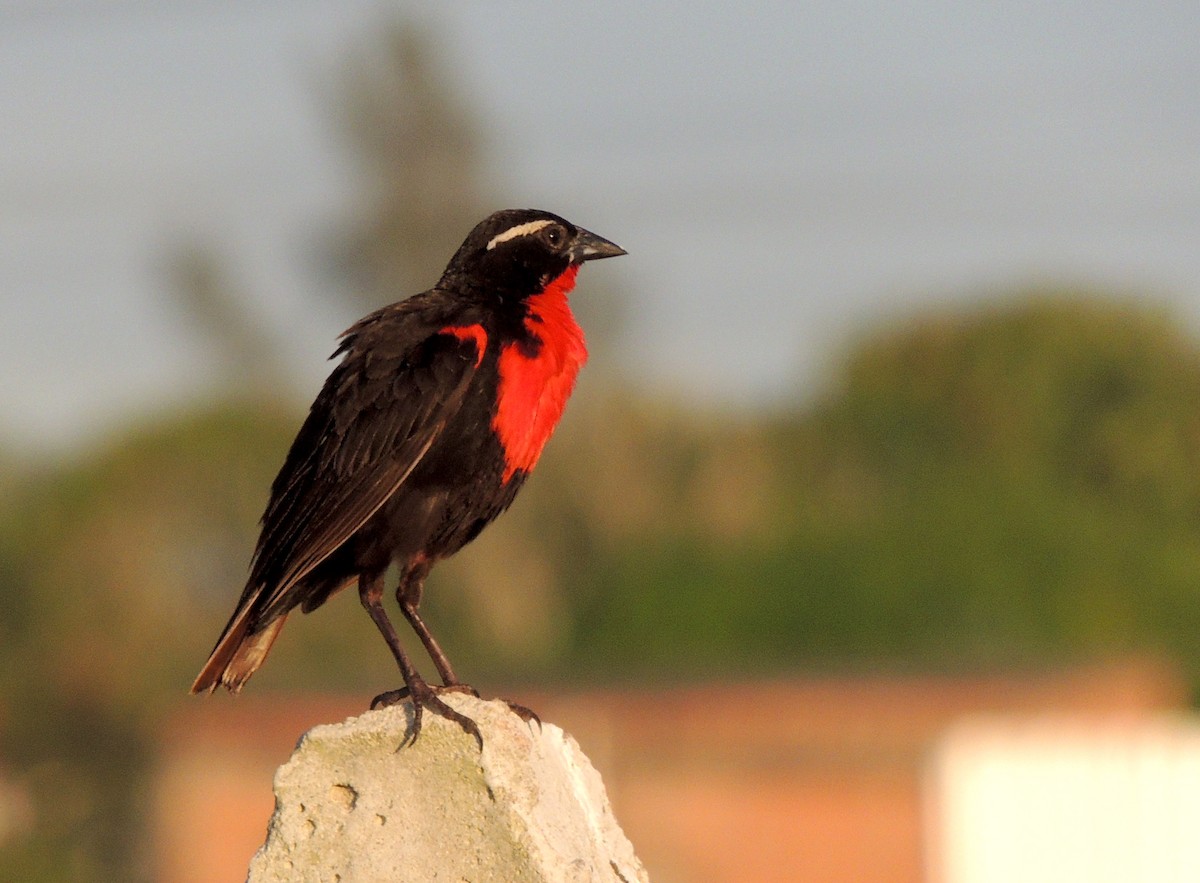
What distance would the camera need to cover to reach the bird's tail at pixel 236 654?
5590mm

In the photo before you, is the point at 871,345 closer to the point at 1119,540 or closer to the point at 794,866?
the point at 1119,540

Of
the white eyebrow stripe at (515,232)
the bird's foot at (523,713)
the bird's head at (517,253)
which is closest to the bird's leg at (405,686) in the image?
the bird's foot at (523,713)

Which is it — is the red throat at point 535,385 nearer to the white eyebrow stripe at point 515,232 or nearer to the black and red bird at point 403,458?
the black and red bird at point 403,458

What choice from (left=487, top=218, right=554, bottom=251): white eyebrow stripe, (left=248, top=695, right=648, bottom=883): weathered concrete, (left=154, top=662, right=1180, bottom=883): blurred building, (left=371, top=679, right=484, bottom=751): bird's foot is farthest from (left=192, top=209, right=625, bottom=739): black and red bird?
(left=154, top=662, right=1180, bottom=883): blurred building

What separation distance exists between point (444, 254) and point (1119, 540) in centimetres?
1914

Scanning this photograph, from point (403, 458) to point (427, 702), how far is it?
96 cm

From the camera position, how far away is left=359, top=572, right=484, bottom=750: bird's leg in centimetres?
474

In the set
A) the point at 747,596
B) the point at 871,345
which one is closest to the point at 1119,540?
the point at 747,596

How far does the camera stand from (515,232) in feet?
20.5

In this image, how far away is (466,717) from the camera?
478 centimetres

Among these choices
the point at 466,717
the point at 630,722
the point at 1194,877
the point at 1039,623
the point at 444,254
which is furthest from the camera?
the point at 444,254

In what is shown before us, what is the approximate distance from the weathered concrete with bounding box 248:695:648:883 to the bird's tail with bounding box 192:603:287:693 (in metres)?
0.85

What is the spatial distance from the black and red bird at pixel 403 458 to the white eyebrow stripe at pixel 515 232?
27 centimetres

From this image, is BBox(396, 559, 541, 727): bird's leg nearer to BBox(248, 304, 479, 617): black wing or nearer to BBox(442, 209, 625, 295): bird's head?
BBox(248, 304, 479, 617): black wing
